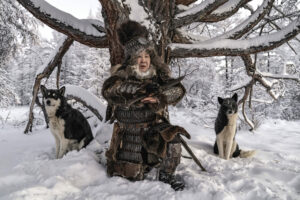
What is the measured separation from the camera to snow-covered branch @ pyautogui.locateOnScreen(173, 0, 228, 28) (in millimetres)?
2996

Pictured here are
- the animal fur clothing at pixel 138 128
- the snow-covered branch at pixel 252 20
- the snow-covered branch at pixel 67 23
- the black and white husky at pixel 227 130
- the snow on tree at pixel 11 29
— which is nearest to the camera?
the animal fur clothing at pixel 138 128

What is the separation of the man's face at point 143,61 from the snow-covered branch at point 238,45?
765 mm

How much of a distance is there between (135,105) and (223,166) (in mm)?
1663

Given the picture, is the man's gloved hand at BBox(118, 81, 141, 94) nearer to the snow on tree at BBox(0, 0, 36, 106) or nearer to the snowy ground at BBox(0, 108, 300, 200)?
the snowy ground at BBox(0, 108, 300, 200)

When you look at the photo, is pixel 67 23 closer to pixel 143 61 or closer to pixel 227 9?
pixel 143 61

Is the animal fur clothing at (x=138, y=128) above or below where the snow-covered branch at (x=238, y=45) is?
below

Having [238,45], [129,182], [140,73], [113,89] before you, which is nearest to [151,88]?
[140,73]

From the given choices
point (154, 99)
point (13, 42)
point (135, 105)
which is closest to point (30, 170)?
point (135, 105)

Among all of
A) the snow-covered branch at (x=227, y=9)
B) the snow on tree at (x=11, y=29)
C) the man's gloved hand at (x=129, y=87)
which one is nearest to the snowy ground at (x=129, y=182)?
the man's gloved hand at (x=129, y=87)

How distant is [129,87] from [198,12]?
1562 mm

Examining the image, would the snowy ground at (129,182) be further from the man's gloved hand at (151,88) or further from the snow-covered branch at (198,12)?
the snow-covered branch at (198,12)

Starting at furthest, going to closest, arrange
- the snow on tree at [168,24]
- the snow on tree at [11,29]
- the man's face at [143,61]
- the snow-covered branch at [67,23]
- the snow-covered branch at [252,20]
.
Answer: the snow on tree at [11,29] < the snow-covered branch at [67,23] < the snow-covered branch at [252,20] < the snow on tree at [168,24] < the man's face at [143,61]

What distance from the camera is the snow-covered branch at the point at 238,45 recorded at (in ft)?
9.35

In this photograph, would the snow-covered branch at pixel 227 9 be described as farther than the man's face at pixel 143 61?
Yes
